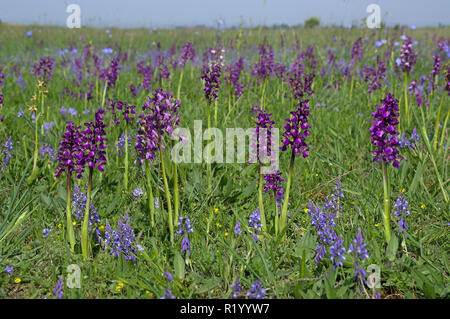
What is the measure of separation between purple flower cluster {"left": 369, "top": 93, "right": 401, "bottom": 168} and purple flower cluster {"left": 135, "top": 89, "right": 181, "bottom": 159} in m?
1.23

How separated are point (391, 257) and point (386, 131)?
2.56 feet

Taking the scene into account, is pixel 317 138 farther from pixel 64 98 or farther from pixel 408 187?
pixel 64 98

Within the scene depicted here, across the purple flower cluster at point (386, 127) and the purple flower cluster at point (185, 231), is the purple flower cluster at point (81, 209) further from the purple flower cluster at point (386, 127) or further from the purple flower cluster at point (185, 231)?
the purple flower cluster at point (386, 127)

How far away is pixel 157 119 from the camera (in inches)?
94.7

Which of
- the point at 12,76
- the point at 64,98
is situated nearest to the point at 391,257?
the point at 64,98

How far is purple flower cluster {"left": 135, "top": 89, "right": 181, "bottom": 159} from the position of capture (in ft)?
7.82

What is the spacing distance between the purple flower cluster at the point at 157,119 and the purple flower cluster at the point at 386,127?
123 cm

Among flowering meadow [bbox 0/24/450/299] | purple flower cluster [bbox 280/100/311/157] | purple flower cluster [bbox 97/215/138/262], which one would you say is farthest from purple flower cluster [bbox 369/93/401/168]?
purple flower cluster [bbox 97/215/138/262]

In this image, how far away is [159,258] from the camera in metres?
2.48

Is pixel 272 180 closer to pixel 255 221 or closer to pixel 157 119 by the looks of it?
pixel 255 221

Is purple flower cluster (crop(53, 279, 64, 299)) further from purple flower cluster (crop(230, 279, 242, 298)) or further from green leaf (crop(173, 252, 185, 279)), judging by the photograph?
purple flower cluster (crop(230, 279, 242, 298))

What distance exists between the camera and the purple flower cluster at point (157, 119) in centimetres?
238

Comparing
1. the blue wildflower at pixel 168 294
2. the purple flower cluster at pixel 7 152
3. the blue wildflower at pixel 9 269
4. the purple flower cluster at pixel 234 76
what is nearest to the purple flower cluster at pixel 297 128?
the blue wildflower at pixel 168 294
